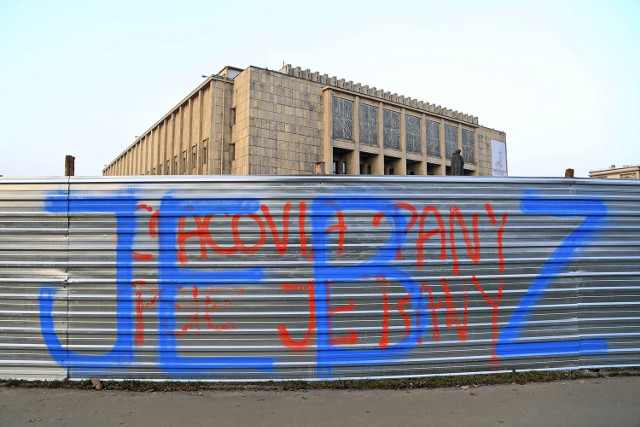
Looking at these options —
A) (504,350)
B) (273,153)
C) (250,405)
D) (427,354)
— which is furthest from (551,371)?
(273,153)

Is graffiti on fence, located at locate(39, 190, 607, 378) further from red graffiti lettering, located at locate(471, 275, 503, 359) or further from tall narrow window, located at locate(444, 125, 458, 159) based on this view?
tall narrow window, located at locate(444, 125, 458, 159)

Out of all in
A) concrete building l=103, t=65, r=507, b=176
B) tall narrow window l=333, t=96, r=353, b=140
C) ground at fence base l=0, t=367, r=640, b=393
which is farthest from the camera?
tall narrow window l=333, t=96, r=353, b=140

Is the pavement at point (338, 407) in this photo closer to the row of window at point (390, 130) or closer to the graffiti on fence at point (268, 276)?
the graffiti on fence at point (268, 276)

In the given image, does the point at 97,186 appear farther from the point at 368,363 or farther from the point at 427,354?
the point at 427,354

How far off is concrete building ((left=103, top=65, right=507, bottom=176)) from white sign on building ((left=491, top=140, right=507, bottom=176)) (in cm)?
779

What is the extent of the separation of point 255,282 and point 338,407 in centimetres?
146

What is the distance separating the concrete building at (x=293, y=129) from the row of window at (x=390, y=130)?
0.08 m

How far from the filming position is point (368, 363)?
15.5ft

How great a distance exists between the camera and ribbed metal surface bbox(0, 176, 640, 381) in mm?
4676

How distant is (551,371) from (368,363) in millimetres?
2043

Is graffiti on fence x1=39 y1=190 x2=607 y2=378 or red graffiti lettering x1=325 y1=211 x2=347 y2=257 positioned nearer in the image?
graffiti on fence x1=39 y1=190 x2=607 y2=378

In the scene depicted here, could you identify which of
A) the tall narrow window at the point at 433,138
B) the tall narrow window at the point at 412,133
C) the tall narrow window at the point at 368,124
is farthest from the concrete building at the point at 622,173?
the tall narrow window at the point at 368,124

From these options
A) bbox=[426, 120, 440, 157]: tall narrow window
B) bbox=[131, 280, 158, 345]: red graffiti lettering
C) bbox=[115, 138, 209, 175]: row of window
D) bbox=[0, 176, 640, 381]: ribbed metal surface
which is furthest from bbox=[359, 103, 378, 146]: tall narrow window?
bbox=[131, 280, 158, 345]: red graffiti lettering

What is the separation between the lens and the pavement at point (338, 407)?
12.4 feet
